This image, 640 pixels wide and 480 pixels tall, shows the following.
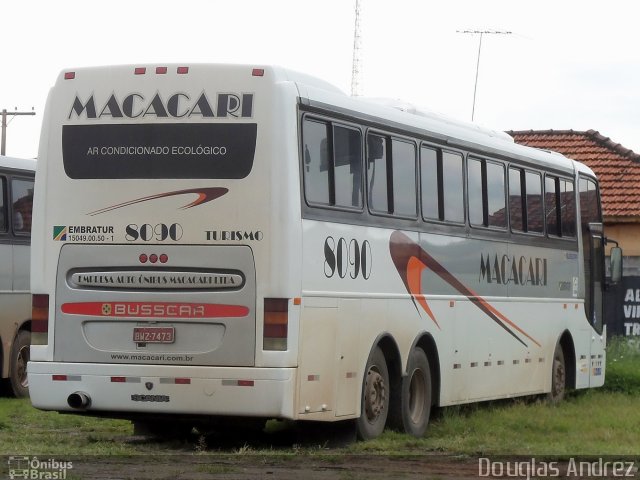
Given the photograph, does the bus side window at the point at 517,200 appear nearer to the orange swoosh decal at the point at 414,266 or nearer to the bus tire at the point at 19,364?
the orange swoosh decal at the point at 414,266

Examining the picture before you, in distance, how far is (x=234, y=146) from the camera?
1282 centimetres

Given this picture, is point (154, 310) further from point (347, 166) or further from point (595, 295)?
point (595, 295)

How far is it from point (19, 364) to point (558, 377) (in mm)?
7266

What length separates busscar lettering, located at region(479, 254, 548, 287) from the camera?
17438mm

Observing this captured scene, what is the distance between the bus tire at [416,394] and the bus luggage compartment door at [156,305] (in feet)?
9.25

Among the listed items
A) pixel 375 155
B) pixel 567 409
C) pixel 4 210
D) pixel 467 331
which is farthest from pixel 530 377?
pixel 4 210

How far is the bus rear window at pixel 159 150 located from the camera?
12812 millimetres

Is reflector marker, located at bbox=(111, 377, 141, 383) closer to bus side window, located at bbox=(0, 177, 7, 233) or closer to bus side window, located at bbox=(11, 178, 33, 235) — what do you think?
bus side window, located at bbox=(0, 177, 7, 233)

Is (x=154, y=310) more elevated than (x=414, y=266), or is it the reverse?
(x=414, y=266)

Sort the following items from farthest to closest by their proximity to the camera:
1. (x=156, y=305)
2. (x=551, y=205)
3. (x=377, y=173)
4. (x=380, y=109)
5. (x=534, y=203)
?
(x=551, y=205) → (x=534, y=203) → (x=380, y=109) → (x=377, y=173) → (x=156, y=305)

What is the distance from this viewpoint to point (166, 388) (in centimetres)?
1273

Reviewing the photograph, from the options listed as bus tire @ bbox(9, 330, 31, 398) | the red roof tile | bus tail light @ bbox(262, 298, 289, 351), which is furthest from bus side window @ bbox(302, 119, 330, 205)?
the red roof tile

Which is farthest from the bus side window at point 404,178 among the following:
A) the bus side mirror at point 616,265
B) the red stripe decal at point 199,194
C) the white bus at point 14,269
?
the bus side mirror at point 616,265

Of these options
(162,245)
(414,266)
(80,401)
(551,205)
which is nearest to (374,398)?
(414,266)
